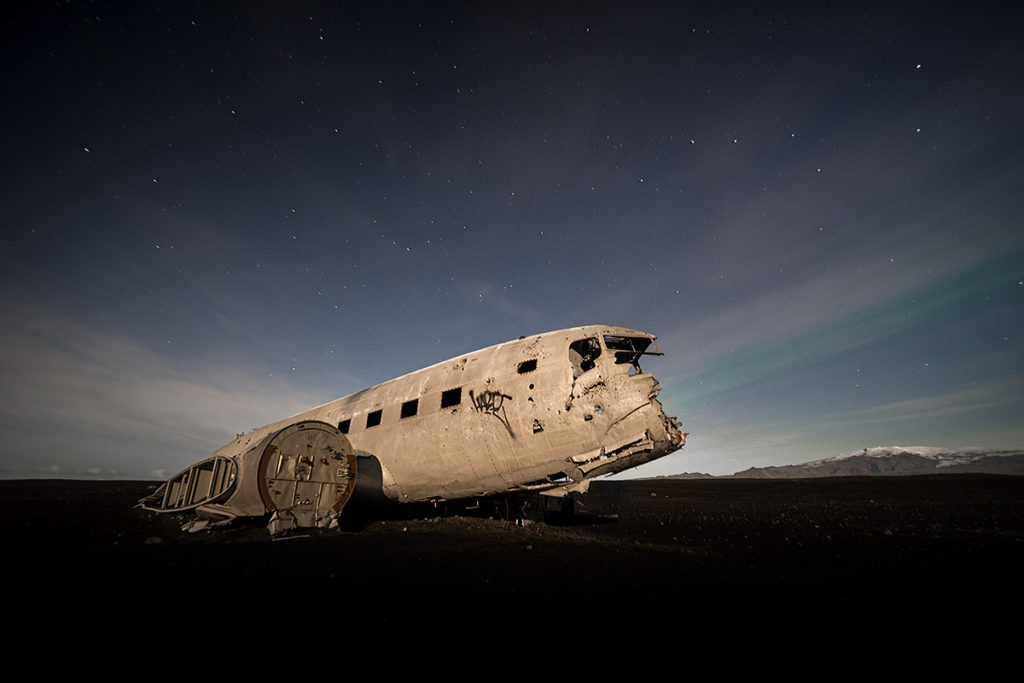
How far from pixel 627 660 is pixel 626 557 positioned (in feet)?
15.2

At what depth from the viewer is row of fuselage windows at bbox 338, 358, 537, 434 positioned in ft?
35.6

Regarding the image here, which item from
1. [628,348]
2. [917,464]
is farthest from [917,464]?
[628,348]

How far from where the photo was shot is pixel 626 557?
7461 mm

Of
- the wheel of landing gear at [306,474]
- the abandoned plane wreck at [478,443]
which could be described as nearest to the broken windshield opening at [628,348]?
the abandoned plane wreck at [478,443]

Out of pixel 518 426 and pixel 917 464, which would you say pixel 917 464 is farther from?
pixel 518 426

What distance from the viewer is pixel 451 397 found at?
38.5 ft

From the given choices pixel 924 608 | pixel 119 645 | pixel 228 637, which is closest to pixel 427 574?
pixel 228 637

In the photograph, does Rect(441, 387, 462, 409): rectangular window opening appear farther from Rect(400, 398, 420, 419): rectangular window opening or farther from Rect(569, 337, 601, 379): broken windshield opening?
Rect(569, 337, 601, 379): broken windshield opening

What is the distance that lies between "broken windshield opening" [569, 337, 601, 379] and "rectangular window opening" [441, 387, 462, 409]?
3.67 meters

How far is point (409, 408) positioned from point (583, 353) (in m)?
6.04

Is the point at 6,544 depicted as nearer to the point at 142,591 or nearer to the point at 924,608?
the point at 142,591

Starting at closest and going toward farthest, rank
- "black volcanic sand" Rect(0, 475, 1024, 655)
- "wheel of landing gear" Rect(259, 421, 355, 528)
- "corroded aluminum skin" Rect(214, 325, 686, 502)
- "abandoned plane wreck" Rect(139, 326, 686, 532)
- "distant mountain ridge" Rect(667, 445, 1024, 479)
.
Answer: "black volcanic sand" Rect(0, 475, 1024, 655) < "wheel of landing gear" Rect(259, 421, 355, 528) < "abandoned plane wreck" Rect(139, 326, 686, 532) < "corroded aluminum skin" Rect(214, 325, 686, 502) < "distant mountain ridge" Rect(667, 445, 1024, 479)

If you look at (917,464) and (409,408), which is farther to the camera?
(917,464)

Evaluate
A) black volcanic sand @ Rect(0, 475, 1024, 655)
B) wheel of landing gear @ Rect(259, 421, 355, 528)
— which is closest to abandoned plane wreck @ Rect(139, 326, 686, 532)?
wheel of landing gear @ Rect(259, 421, 355, 528)
